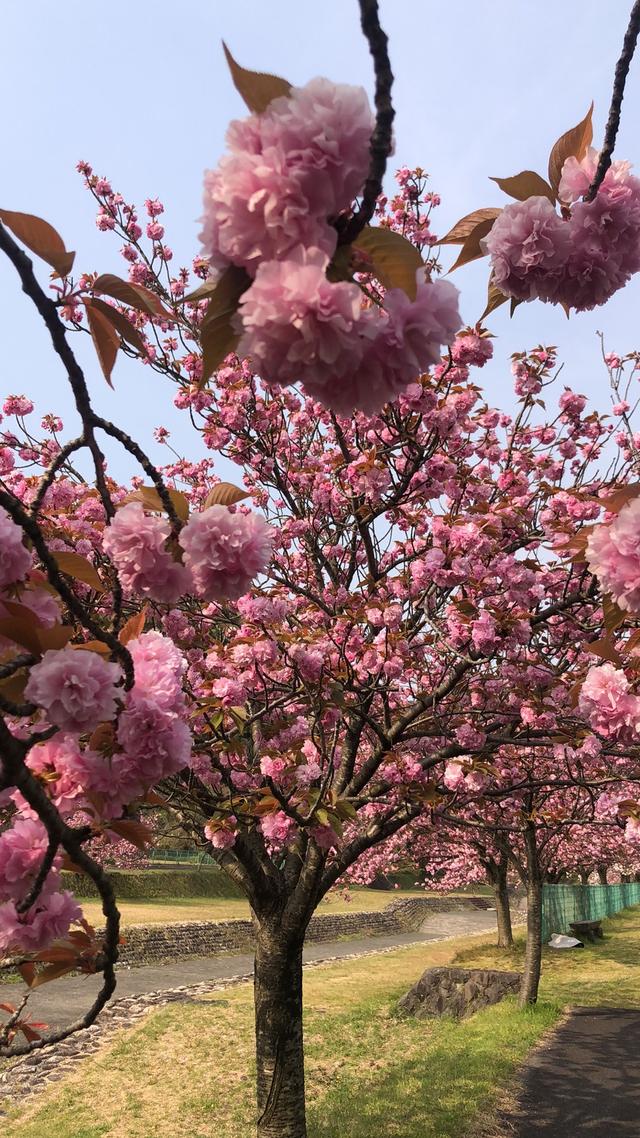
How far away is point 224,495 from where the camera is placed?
176 cm

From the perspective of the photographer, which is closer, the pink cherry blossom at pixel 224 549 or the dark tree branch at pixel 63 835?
the dark tree branch at pixel 63 835

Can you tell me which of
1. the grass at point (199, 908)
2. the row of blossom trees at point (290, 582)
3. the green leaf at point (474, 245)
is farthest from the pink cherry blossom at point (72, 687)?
A: the grass at point (199, 908)

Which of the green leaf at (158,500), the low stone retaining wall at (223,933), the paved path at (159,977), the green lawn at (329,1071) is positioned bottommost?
the green lawn at (329,1071)

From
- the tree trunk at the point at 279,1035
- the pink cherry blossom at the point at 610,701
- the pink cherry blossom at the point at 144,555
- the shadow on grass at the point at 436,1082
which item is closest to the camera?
the pink cherry blossom at the point at 144,555

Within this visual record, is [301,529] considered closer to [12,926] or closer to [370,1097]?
[12,926]

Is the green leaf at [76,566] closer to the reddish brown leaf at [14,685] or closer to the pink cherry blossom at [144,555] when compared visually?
the pink cherry blossom at [144,555]

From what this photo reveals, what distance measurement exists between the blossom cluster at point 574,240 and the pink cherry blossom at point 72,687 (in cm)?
106

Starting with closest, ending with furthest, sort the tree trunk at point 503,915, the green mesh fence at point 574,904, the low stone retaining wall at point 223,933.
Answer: the low stone retaining wall at point 223,933 → the tree trunk at point 503,915 → the green mesh fence at point 574,904

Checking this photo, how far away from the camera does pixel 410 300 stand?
1.03 metres

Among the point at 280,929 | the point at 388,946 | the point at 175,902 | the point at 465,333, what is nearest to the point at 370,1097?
the point at 280,929

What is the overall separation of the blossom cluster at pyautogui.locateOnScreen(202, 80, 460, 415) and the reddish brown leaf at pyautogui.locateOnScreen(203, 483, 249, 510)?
78cm

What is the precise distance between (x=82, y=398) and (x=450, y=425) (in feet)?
14.7

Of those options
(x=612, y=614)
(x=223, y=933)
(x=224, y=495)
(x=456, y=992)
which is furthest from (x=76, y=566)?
(x=223, y=933)

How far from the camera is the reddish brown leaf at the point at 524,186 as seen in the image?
145 cm
